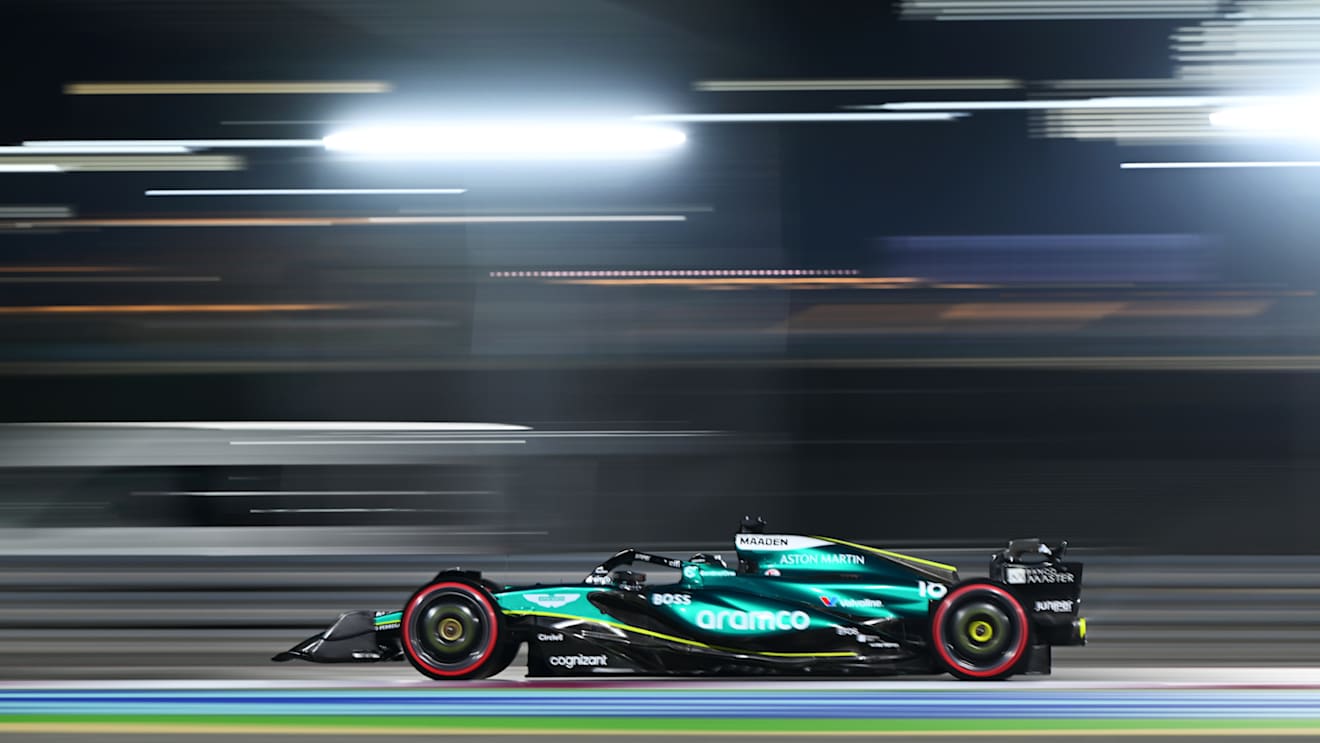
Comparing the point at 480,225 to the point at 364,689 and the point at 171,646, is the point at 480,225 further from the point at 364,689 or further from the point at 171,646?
the point at 364,689

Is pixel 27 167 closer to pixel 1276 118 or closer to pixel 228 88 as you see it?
pixel 228 88

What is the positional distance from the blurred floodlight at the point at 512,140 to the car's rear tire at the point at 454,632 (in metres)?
2.99

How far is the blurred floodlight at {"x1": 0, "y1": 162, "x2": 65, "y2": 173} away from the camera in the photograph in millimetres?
6137

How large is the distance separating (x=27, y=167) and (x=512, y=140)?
7.73 feet

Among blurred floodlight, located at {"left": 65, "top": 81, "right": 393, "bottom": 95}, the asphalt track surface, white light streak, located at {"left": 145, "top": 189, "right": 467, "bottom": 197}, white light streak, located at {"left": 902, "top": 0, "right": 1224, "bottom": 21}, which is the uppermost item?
white light streak, located at {"left": 902, "top": 0, "right": 1224, "bottom": 21}

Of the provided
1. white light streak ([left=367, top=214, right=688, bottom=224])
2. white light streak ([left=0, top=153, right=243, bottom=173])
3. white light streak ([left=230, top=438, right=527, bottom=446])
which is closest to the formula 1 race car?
white light streak ([left=230, top=438, right=527, bottom=446])

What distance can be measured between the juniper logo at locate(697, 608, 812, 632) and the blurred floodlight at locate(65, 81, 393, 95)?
3.58 metres

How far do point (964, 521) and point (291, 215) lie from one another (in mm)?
3731

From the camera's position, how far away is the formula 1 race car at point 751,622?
388cm

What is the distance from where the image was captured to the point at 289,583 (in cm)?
523

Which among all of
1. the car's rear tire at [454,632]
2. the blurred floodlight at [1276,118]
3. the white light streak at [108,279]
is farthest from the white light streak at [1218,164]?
the white light streak at [108,279]

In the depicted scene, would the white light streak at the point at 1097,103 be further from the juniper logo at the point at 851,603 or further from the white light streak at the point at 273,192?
the juniper logo at the point at 851,603


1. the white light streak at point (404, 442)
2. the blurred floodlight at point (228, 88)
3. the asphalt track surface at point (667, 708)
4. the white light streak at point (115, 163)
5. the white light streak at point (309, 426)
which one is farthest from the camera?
the blurred floodlight at point (228, 88)

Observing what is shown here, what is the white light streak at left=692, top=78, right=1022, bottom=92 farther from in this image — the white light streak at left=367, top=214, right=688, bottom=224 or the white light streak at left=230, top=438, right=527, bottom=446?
the white light streak at left=230, top=438, right=527, bottom=446
